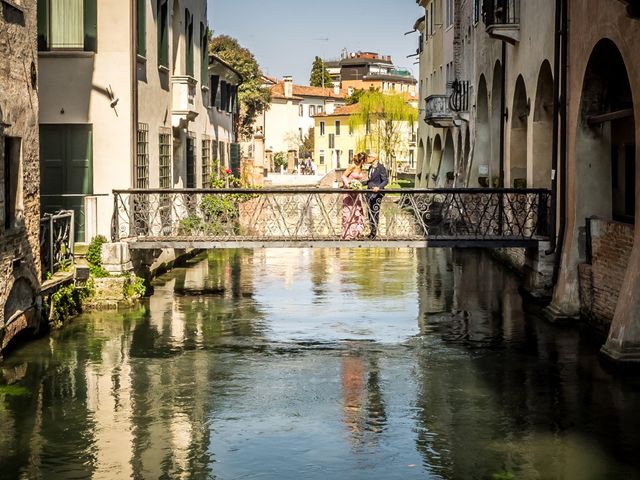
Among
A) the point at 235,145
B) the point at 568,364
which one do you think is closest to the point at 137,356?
the point at 568,364

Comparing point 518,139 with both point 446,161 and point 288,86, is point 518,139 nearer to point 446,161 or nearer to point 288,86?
point 446,161

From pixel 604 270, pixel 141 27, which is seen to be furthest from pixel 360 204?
pixel 141 27

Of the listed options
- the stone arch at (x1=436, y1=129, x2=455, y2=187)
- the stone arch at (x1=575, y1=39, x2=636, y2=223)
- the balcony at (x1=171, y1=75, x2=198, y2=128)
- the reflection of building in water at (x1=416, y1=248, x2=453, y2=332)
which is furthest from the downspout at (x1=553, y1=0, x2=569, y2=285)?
the stone arch at (x1=436, y1=129, x2=455, y2=187)

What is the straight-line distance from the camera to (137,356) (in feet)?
53.6

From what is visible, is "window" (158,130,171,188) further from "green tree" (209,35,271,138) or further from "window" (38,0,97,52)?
"green tree" (209,35,271,138)

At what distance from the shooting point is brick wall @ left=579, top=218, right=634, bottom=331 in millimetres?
16641

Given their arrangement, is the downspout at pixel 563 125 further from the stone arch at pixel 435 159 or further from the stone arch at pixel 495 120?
the stone arch at pixel 435 159

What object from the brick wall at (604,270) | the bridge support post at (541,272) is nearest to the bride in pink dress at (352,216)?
the bridge support post at (541,272)

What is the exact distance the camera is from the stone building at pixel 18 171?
15641 mm

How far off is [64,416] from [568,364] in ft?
22.1

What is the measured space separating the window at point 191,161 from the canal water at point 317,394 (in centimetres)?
841

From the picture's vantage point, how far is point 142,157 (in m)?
23.6

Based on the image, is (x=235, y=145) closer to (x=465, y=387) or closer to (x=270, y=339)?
(x=270, y=339)

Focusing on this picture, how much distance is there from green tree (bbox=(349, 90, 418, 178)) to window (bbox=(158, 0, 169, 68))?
62.2 meters
